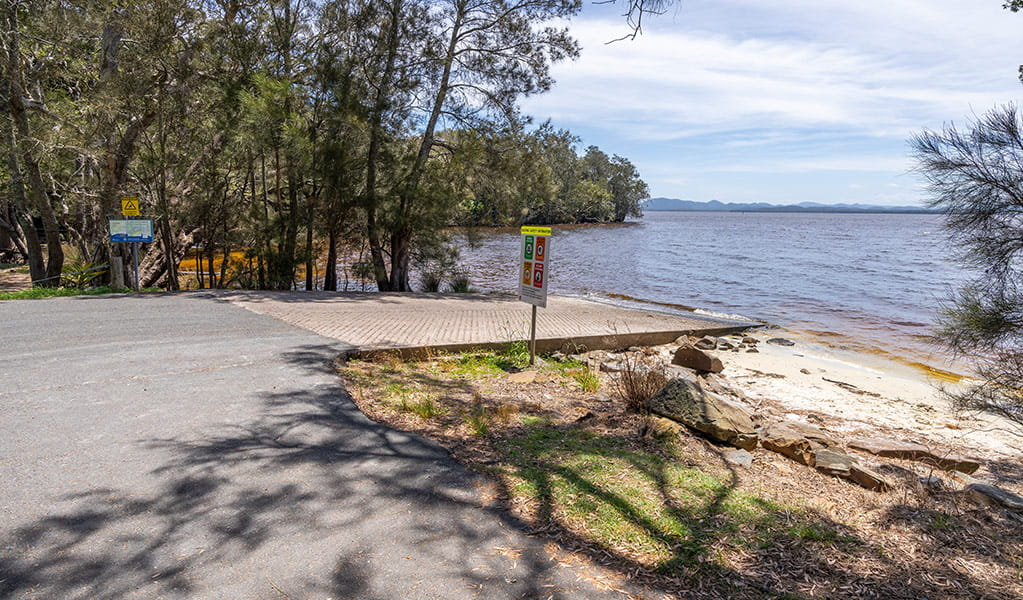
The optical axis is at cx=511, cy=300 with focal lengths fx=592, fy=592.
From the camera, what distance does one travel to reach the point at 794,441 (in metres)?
5.77

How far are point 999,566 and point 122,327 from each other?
10.4 meters

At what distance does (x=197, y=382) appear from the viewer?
645cm

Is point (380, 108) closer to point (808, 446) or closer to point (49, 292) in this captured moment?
point (49, 292)

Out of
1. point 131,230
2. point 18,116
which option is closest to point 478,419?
point 131,230

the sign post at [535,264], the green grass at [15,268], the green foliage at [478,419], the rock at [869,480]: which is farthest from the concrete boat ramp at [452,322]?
the green grass at [15,268]

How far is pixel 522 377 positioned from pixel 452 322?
391 centimetres

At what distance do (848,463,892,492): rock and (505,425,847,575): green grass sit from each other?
1.42 metres

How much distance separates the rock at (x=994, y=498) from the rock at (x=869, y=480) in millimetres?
570

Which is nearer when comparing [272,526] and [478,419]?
[272,526]

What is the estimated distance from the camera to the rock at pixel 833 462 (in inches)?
206

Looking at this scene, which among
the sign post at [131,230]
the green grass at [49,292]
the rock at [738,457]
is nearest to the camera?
the rock at [738,457]

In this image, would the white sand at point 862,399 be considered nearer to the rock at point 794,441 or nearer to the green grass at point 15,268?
the rock at point 794,441

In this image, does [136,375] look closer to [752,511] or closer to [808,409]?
[752,511]

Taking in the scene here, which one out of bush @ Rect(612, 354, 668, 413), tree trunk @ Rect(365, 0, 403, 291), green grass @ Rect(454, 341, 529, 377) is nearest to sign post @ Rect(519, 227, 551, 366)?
green grass @ Rect(454, 341, 529, 377)
